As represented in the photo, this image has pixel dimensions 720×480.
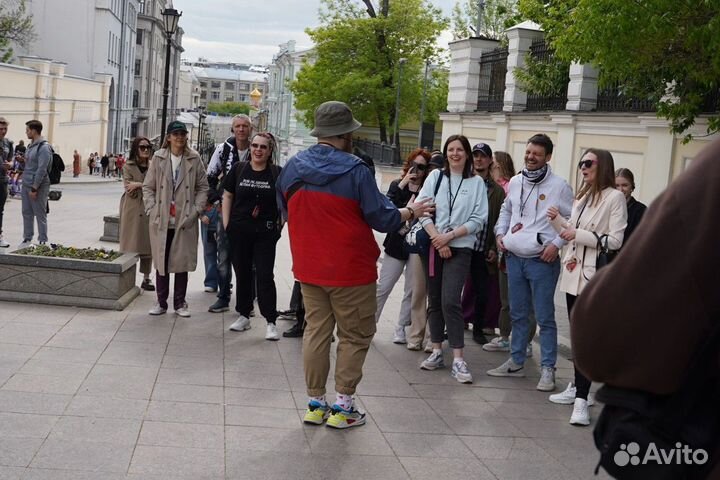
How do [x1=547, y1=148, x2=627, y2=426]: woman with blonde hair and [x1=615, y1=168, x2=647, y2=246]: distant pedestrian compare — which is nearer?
[x1=547, y1=148, x2=627, y2=426]: woman with blonde hair

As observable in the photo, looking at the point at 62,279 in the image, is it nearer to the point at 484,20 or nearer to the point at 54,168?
the point at 54,168

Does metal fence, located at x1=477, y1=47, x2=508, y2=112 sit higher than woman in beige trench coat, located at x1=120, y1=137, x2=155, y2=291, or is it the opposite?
metal fence, located at x1=477, y1=47, x2=508, y2=112

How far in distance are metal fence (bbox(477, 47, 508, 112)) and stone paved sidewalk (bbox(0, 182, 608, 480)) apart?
16.2 meters

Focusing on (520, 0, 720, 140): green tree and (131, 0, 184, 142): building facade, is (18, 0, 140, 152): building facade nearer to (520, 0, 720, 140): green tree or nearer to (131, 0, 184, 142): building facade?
(131, 0, 184, 142): building facade

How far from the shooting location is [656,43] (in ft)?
35.8

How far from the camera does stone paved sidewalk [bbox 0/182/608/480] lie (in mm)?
5297

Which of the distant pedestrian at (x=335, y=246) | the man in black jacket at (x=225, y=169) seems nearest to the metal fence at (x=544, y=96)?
the man in black jacket at (x=225, y=169)

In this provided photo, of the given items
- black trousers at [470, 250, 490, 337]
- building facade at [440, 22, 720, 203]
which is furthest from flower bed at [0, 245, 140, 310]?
building facade at [440, 22, 720, 203]

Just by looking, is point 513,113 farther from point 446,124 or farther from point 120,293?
point 120,293

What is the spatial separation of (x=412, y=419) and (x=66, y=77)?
44086 mm

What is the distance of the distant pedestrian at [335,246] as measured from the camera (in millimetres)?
5961

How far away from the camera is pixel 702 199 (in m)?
1.88

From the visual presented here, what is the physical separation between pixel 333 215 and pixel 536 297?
7.22 ft

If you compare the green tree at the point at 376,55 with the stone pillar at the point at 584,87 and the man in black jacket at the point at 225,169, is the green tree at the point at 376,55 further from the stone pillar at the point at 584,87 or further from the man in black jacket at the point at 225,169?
the man in black jacket at the point at 225,169
